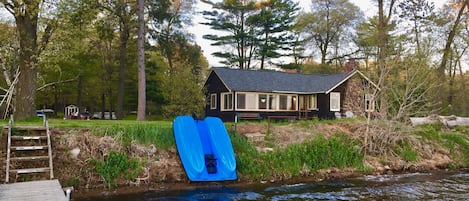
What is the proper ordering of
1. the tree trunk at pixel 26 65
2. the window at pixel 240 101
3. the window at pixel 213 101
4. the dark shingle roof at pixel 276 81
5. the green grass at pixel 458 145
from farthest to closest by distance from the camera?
1. the window at pixel 213 101
2. the dark shingle roof at pixel 276 81
3. the window at pixel 240 101
4. the green grass at pixel 458 145
5. the tree trunk at pixel 26 65

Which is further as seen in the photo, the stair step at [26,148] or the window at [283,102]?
the window at [283,102]

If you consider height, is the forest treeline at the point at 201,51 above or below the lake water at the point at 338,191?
above

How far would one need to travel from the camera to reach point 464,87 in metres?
26.2

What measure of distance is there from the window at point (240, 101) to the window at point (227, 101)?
0.47m

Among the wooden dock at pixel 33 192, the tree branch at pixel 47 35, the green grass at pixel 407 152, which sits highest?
the tree branch at pixel 47 35

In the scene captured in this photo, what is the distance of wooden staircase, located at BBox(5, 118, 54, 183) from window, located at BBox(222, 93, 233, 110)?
37.7 feet

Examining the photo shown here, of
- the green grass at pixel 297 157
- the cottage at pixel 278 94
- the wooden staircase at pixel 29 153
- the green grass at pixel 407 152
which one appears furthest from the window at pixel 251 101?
the wooden staircase at pixel 29 153

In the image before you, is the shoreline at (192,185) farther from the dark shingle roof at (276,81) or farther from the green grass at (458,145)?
the dark shingle roof at (276,81)

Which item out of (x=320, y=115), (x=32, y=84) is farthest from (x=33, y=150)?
(x=320, y=115)

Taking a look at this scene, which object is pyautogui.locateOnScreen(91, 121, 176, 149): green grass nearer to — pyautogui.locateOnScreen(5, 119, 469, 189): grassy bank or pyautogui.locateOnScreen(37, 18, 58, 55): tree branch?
pyautogui.locateOnScreen(5, 119, 469, 189): grassy bank

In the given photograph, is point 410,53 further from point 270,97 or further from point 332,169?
point 332,169

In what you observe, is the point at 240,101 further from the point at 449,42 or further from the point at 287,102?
the point at 449,42

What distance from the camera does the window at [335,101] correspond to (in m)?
20.1

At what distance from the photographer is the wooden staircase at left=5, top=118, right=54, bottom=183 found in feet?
25.2
